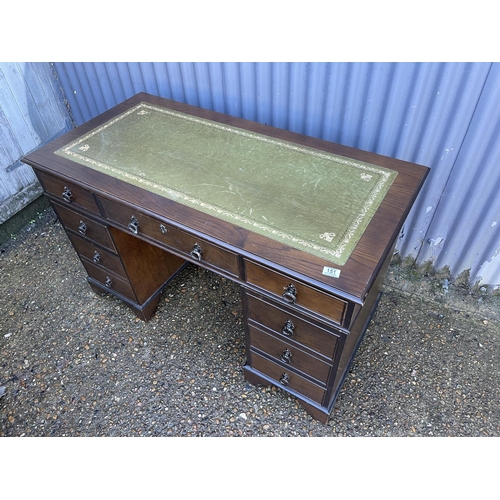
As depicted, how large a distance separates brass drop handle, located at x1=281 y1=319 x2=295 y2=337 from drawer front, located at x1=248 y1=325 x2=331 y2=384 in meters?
0.08

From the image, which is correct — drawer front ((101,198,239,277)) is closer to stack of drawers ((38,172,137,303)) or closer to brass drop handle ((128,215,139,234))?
brass drop handle ((128,215,139,234))

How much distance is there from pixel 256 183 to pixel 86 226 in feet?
2.95


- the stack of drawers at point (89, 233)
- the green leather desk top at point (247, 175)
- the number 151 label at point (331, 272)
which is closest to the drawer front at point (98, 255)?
the stack of drawers at point (89, 233)

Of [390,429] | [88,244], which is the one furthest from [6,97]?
[390,429]

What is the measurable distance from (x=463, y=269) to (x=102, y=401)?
6.68 ft

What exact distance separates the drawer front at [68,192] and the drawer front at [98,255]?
0.89 ft

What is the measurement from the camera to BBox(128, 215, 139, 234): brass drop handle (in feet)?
5.40

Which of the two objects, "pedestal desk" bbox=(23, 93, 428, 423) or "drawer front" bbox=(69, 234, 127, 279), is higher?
"pedestal desk" bbox=(23, 93, 428, 423)

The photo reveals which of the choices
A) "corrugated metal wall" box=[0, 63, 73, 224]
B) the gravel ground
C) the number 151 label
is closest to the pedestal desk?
the number 151 label

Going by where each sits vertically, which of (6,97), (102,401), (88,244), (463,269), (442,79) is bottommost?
(102,401)

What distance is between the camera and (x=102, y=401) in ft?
6.62

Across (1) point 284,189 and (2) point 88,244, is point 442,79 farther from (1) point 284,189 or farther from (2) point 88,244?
(2) point 88,244

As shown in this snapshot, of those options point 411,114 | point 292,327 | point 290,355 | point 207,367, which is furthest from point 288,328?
point 411,114

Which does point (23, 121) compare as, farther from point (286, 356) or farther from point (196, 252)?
point (286, 356)
